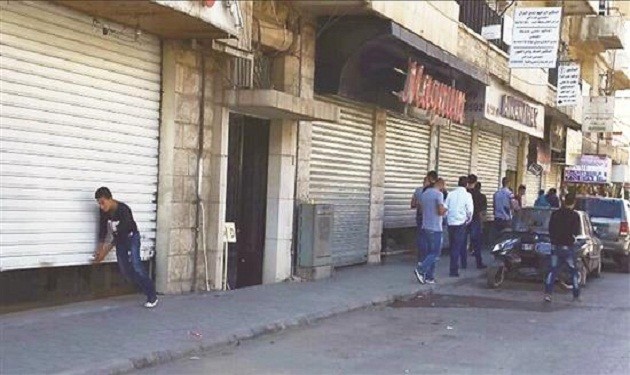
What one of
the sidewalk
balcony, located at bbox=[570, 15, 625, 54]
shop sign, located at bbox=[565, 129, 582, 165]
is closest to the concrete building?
the sidewalk

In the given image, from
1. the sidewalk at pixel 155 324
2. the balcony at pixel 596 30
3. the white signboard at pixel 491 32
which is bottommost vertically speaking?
the sidewalk at pixel 155 324

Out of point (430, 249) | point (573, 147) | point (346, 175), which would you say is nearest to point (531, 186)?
point (573, 147)

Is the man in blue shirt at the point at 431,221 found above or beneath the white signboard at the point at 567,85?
beneath

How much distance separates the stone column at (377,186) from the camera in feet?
58.9

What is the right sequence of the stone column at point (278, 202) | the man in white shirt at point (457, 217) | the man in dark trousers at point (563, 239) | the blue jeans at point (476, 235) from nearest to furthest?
the man in dark trousers at point (563, 239)
the stone column at point (278, 202)
the man in white shirt at point (457, 217)
the blue jeans at point (476, 235)

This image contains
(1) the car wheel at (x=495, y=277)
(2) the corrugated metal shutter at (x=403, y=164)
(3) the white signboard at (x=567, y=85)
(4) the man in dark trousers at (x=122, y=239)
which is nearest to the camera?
(4) the man in dark trousers at (x=122, y=239)

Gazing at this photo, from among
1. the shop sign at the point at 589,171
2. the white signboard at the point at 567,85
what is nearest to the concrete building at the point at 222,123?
the white signboard at the point at 567,85

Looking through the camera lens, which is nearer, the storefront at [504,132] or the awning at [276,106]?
the awning at [276,106]

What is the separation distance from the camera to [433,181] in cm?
1552

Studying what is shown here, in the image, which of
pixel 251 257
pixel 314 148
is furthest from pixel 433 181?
pixel 251 257

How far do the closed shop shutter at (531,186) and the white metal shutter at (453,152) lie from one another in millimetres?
8309

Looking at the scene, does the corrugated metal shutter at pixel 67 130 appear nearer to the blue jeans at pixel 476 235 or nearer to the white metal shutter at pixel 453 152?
the blue jeans at pixel 476 235

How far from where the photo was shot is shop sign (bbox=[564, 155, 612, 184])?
122 ft

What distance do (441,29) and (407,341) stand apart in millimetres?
8259
